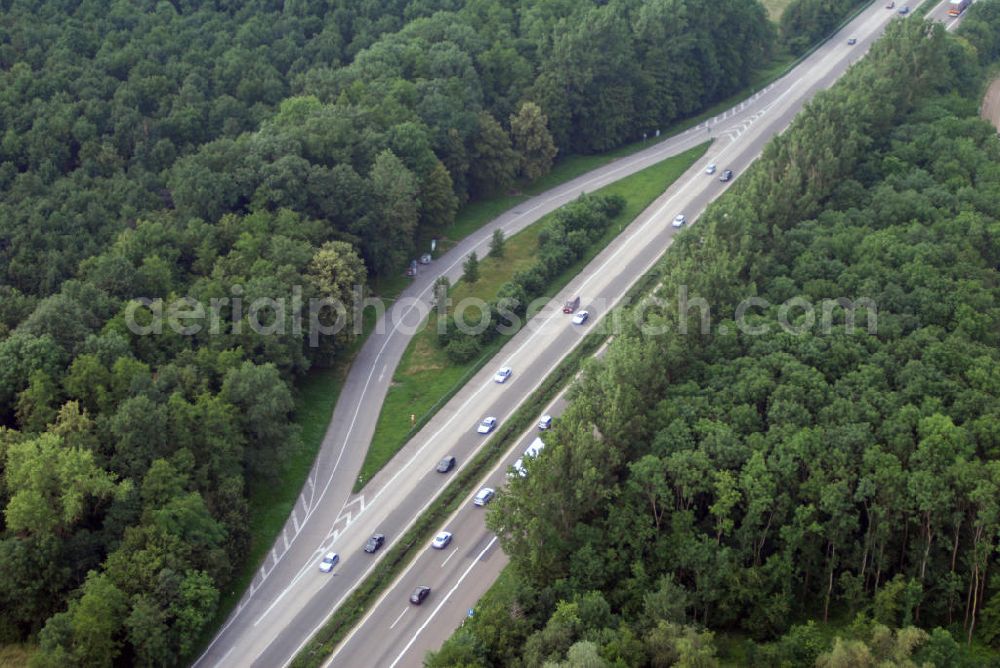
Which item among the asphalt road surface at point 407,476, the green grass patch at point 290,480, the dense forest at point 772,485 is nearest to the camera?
the dense forest at point 772,485

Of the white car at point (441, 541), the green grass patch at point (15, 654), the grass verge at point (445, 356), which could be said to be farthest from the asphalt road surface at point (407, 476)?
the green grass patch at point (15, 654)

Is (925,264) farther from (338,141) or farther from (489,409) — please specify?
(338,141)

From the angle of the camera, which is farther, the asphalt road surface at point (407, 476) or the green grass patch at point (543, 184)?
the green grass patch at point (543, 184)

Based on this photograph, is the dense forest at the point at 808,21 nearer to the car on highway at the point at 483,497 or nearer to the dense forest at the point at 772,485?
the dense forest at the point at 772,485

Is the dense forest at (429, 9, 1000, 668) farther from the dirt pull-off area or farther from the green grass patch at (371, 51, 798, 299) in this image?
the dirt pull-off area

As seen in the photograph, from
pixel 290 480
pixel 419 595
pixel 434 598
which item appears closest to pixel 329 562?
pixel 419 595

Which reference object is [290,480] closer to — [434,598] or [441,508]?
[441,508]
